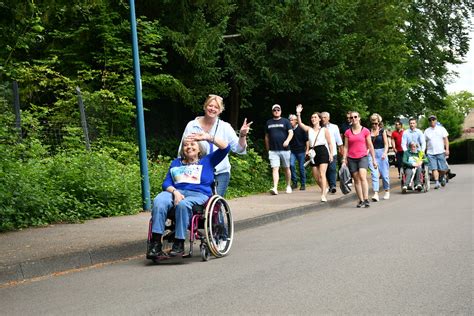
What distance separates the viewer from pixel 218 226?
28.9 ft

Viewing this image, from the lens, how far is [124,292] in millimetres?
6633

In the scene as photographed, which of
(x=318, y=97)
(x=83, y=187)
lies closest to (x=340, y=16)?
(x=318, y=97)

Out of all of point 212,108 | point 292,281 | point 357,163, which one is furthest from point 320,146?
point 292,281

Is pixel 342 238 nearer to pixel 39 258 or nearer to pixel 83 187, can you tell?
pixel 39 258

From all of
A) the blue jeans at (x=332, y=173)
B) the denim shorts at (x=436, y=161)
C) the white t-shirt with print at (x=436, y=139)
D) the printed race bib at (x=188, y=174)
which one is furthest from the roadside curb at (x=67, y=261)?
the denim shorts at (x=436, y=161)

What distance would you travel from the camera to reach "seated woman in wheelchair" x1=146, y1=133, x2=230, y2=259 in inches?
326

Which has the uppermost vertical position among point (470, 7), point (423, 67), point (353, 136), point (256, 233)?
point (470, 7)

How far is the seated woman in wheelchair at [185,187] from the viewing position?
827 centimetres

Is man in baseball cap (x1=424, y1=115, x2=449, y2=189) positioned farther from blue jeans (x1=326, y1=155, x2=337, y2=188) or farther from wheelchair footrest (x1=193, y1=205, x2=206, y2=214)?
wheelchair footrest (x1=193, y1=205, x2=206, y2=214)

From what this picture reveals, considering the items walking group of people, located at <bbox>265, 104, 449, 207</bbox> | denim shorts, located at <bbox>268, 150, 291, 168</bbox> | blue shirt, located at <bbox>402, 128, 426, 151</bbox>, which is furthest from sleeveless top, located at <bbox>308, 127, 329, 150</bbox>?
blue shirt, located at <bbox>402, 128, 426, 151</bbox>

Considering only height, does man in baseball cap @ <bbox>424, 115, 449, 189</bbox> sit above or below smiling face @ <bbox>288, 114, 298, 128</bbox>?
below

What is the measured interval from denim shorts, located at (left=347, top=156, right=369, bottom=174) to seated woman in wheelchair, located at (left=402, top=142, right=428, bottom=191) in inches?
159

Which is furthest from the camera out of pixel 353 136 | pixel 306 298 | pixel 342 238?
pixel 353 136

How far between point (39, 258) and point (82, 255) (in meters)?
0.61
